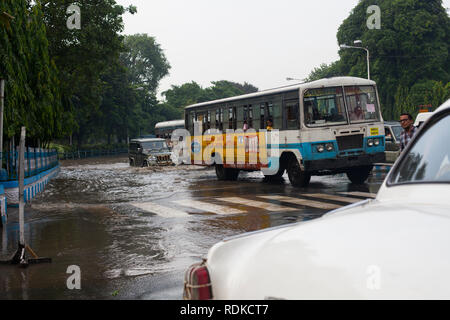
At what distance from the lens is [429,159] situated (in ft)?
10.2

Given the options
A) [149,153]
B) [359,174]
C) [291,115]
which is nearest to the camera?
[291,115]

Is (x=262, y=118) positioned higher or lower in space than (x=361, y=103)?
lower

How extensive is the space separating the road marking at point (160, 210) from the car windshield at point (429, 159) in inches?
376

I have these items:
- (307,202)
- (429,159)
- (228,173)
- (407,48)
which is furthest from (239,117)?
(407,48)

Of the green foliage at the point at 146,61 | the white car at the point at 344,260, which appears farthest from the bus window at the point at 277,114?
the green foliage at the point at 146,61

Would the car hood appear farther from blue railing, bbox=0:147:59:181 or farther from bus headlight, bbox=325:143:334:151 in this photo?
bus headlight, bbox=325:143:334:151

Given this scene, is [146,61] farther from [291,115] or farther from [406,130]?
[406,130]

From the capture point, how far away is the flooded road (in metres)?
6.71

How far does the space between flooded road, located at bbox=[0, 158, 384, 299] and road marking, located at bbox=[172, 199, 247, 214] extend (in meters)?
0.02

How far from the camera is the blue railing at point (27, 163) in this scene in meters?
16.0

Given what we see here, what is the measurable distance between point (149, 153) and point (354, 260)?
1367 inches

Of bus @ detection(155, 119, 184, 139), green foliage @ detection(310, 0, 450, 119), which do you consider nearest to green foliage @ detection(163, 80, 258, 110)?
bus @ detection(155, 119, 184, 139)

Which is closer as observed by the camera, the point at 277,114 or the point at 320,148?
the point at 320,148
